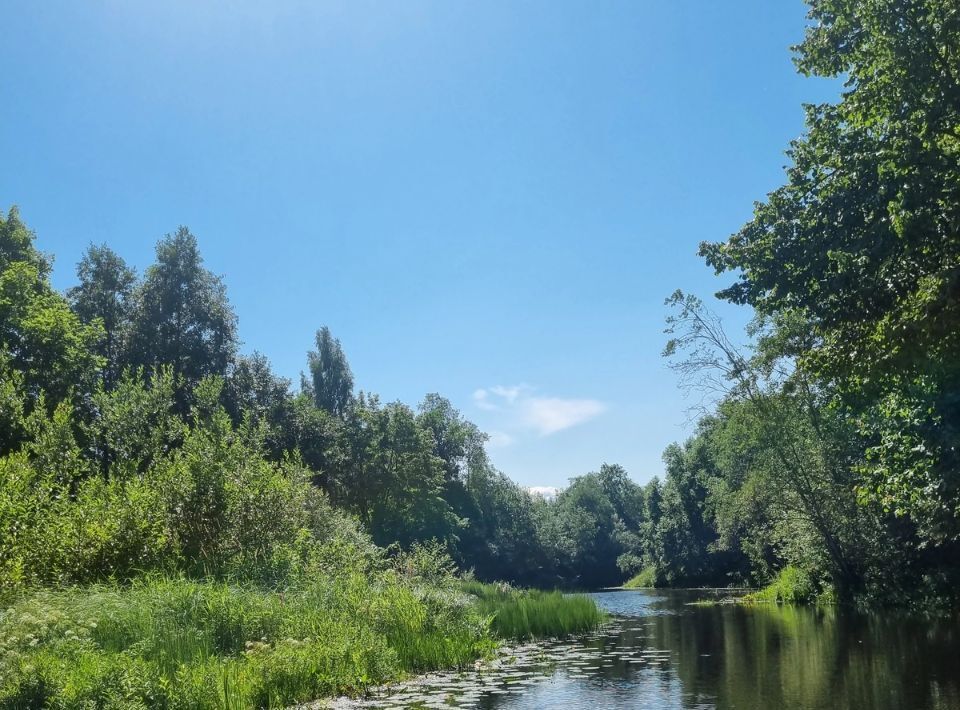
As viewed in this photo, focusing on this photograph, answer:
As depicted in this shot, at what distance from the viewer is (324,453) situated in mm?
55031

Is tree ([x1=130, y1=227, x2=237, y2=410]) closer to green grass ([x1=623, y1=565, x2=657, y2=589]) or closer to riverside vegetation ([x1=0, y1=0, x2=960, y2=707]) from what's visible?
riverside vegetation ([x1=0, y1=0, x2=960, y2=707])

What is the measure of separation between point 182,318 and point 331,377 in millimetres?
27275

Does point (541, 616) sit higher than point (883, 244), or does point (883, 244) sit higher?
point (883, 244)

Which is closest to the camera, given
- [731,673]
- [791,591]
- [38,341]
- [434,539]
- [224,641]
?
[224,641]

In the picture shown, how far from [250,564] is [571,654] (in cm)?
941

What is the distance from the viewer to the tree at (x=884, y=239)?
43.7ft

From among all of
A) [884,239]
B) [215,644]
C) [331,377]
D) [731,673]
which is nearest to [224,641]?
[215,644]

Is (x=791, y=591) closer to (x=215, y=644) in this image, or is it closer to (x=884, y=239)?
(x=884, y=239)

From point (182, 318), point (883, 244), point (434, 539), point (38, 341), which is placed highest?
point (182, 318)

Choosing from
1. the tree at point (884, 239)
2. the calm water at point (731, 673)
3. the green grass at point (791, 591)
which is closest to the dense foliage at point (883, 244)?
the tree at point (884, 239)

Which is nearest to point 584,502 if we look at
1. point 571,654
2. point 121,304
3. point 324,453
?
point 324,453

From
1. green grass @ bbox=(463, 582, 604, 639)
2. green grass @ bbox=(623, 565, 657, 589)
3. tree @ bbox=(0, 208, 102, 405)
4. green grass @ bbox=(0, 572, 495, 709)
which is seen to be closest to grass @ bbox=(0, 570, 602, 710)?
green grass @ bbox=(0, 572, 495, 709)

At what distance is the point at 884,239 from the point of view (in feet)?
48.2

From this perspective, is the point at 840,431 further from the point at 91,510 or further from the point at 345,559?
the point at 91,510
